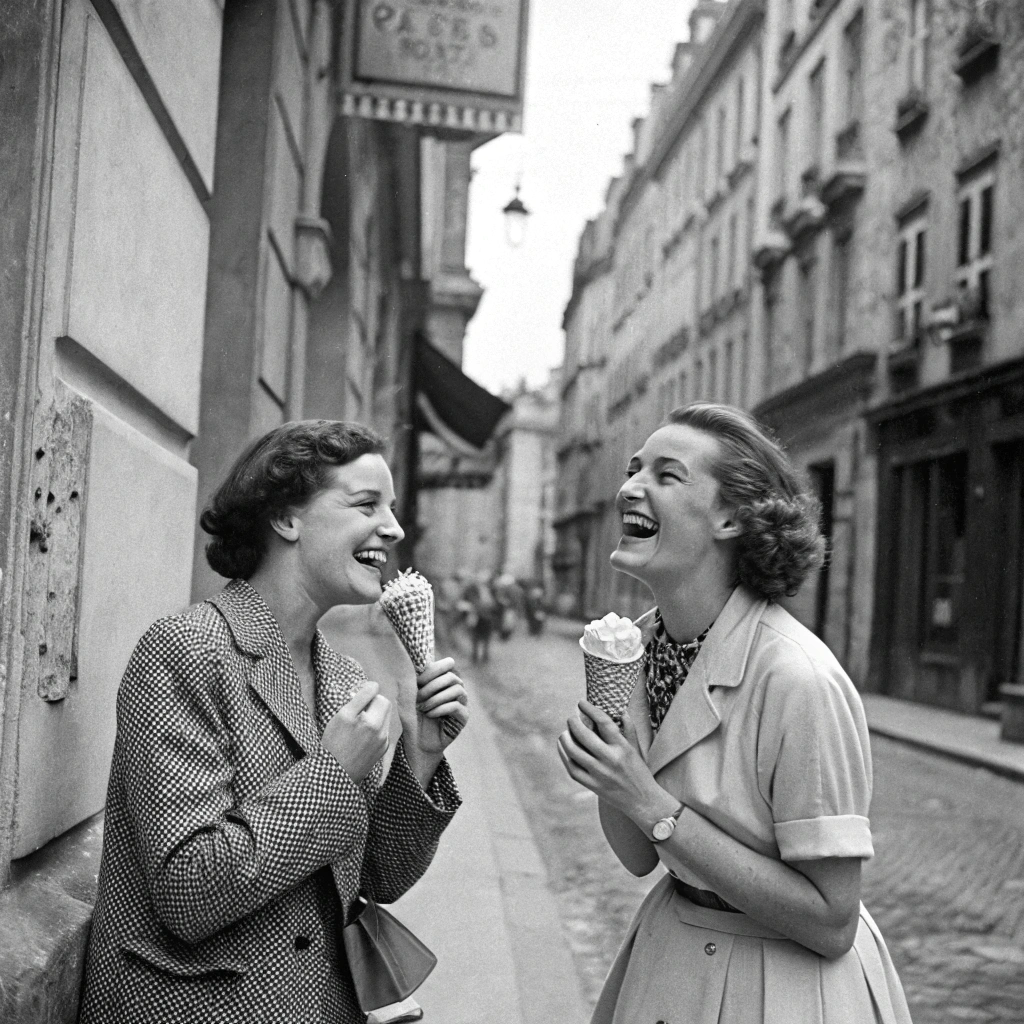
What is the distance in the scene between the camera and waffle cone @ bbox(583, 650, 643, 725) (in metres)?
2.23

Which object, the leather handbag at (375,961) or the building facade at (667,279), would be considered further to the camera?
the building facade at (667,279)

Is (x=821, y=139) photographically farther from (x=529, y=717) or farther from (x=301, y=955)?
(x=301, y=955)

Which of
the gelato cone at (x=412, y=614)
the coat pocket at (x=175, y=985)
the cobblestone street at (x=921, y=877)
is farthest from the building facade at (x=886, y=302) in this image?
the coat pocket at (x=175, y=985)

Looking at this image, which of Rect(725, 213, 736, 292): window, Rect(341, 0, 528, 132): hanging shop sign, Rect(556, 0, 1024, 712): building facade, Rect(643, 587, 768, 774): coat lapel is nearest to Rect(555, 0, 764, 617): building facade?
Rect(725, 213, 736, 292): window

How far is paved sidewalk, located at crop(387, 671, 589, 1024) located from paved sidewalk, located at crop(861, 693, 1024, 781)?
4166 millimetres

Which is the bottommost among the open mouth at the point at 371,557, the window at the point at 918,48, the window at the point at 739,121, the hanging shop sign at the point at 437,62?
the open mouth at the point at 371,557

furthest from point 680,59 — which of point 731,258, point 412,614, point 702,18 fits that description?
point 412,614

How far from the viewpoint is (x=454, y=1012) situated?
428 centimetres

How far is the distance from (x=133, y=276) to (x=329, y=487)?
95cm

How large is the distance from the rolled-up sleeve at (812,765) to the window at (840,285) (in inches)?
830

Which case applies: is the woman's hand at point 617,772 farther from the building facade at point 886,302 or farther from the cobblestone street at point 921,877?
the building facade at point 886,302

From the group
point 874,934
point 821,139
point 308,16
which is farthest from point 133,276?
point 821,139

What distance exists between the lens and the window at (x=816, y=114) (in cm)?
2447

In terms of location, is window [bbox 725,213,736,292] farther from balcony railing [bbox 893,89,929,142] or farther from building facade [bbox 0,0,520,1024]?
building facade [bbox 0,0,520,1024]
